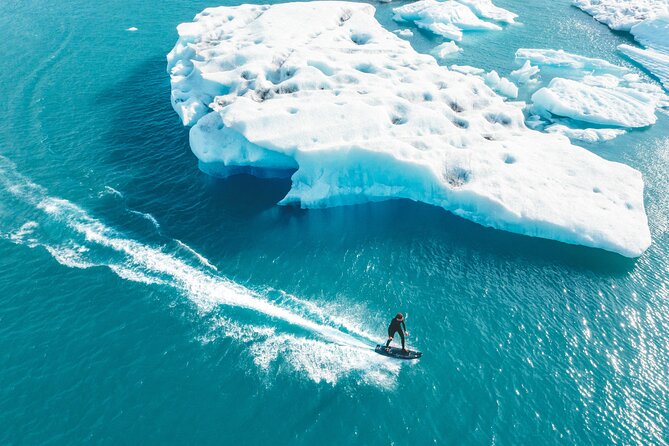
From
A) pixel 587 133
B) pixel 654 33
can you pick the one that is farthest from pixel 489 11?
pixel 587 133

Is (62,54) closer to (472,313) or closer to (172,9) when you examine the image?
(172,9)

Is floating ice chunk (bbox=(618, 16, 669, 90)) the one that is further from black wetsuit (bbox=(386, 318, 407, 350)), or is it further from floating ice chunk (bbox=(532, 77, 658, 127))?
black wetsuit (bbox=(386, 318, 407, 350))

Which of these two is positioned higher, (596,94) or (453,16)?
(453,16)

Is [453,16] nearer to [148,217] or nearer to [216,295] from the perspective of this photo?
[148,217]

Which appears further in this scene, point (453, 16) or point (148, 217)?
point (453, 16)

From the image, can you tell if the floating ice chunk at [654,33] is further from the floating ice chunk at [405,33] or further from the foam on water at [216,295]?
the foam on water at [216,295]

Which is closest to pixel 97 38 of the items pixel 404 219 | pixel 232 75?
pixel 232 75

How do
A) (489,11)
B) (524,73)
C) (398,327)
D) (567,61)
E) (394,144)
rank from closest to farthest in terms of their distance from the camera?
1. (398,327)
2. (394,144)
3. (524,73)
4. (567,61)
5. (489,11)
